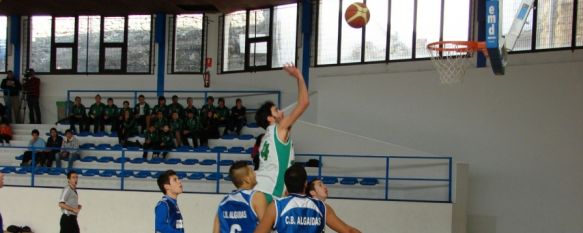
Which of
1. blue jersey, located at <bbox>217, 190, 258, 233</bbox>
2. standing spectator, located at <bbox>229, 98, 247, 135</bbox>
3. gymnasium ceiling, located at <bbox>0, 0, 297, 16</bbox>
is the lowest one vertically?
blue jersey, located at <bbox>217, 190, 258, 233</bbox>

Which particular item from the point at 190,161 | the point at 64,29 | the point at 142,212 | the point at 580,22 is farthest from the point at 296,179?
the point at 64,29

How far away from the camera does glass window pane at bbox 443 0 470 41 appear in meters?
15.3

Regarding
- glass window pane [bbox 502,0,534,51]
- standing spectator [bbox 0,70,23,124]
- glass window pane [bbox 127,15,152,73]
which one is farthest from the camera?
glass window pane [bbox 127,15,152,73]

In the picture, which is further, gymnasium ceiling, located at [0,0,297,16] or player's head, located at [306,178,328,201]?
gymnasium ceiling, located at [0,0,297,16]

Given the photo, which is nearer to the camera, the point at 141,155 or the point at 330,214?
the point at 330,214

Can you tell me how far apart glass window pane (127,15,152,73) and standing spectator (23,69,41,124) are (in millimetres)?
2816

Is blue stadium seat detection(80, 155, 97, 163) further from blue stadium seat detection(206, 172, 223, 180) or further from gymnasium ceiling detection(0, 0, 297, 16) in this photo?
gymnasium ceiling detection(0, 0, 297, 16)

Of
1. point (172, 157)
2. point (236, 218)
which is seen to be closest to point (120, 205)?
point (172, 157)

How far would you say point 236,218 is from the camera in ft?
17.3

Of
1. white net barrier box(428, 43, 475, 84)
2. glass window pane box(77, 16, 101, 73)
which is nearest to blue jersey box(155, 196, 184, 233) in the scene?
white net barrier box(428, 43, 475, 84)

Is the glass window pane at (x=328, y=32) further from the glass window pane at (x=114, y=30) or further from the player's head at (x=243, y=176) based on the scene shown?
the player's head at (x=243, y=176)

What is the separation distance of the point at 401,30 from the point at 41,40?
11.5 meters

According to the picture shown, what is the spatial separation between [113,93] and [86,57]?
1562 mm

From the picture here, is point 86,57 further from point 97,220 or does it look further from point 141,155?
point 97,220
